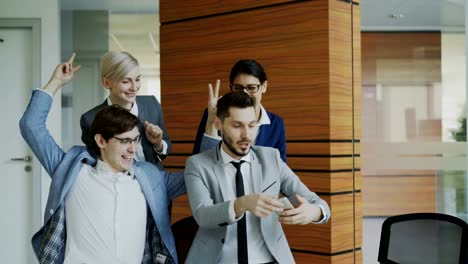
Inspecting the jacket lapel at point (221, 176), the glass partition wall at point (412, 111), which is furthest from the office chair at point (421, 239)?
the glass partition wall at point (412, 111)

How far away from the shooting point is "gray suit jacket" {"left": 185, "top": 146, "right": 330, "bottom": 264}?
2.07 metres

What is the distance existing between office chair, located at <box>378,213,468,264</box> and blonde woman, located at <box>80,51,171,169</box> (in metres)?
1.07

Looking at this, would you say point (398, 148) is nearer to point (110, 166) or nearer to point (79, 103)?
point (79, 103)

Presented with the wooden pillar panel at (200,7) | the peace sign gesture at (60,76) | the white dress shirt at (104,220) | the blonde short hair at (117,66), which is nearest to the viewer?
the white dress shirt at (104,220)

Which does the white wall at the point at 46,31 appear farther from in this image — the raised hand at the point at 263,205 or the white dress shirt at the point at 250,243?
the raised hand at the point at 263,205

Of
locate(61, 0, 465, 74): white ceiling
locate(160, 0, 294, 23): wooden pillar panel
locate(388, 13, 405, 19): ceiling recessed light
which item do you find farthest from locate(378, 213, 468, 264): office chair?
locate(388, 13, 405, 19): ceiling recessed light

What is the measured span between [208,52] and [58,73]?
1.83 meters

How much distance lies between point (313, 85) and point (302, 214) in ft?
6.00

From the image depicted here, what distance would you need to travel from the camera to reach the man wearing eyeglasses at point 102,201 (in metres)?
2.24

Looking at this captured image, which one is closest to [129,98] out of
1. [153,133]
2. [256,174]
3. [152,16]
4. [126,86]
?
[126,86]

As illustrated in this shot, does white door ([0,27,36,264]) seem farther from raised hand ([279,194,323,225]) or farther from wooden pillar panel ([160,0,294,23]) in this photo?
raised hand ([279,194,323,225])

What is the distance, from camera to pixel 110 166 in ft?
7.64

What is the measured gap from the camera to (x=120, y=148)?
89.1 inches

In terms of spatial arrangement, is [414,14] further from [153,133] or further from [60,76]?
[60,76]
